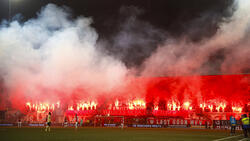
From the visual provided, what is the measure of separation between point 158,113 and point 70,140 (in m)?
27.1

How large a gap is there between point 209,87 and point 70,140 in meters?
29.9

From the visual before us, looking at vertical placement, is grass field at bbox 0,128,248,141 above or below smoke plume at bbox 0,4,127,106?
below

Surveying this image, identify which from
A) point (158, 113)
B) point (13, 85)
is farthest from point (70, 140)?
point (158, 113)

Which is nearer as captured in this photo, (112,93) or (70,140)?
(70,140)

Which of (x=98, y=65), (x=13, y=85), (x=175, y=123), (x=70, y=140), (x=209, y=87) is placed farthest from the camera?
(x=209, y=87)

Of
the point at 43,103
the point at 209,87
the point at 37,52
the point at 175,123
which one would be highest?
the point at 37,52

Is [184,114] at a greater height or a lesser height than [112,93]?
lesser

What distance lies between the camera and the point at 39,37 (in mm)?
22859

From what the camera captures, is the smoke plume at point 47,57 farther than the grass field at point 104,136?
Yes

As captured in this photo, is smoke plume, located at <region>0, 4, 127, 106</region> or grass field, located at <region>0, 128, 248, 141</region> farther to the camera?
smoke plume, located at <region>0, 4, 127, 106</region>

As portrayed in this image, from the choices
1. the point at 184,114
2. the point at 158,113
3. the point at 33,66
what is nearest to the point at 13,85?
the point at 33,66

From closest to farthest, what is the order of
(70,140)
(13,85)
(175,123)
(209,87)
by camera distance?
(70,140) → (13,85) → (175,123) → (209,87)

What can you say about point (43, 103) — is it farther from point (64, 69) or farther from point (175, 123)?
point (175, 123)

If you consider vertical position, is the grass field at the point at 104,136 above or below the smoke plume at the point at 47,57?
below
